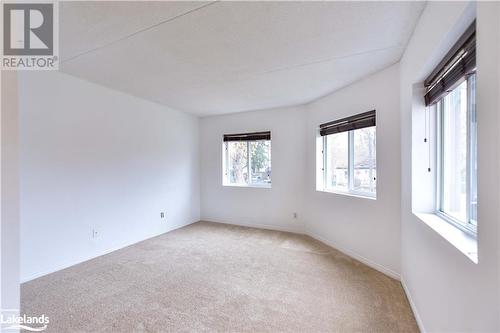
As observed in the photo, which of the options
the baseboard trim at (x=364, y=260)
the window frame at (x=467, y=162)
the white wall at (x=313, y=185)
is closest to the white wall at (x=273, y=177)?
the white wall at (x=313, y=185)

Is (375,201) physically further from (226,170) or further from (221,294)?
(226,170)

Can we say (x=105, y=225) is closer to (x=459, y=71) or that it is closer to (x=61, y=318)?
(x=61, y=318)

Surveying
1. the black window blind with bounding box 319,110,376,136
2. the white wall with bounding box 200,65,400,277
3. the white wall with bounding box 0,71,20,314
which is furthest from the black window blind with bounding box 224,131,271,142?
the white wall with bounding box 0,71,20,314

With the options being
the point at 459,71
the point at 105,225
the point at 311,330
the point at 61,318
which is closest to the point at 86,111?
the point at 105,225

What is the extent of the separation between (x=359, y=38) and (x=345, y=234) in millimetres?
2420

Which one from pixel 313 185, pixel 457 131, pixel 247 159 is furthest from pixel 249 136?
pixel 457 131

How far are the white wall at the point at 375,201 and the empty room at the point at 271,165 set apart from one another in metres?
0.02

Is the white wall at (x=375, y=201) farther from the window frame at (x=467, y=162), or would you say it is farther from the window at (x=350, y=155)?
the window frame at (x=467, y=162)

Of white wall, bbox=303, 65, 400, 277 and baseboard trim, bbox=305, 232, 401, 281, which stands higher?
white wall, bbox=303, 65, 400, 277

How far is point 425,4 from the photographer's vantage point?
150 centimetres

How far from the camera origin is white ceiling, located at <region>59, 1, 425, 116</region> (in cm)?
156

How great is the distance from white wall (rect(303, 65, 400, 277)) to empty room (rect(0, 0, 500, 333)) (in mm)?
24

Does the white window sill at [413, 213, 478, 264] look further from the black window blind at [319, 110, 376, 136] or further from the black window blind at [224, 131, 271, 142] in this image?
the black window blind at [224, 131, 271, 142]

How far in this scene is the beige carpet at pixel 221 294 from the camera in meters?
1.75
